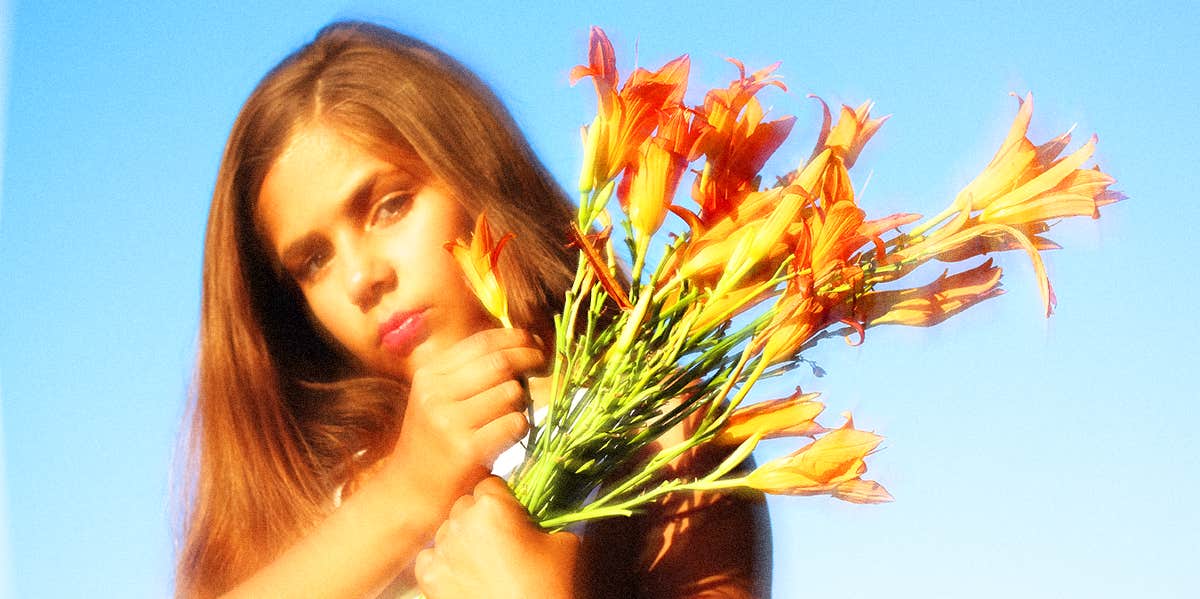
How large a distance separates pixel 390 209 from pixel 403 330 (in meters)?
0.06

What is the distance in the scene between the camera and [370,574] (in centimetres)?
42

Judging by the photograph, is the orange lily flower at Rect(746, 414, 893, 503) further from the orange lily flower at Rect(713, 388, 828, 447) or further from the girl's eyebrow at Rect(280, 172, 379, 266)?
the girl's eyebrow at Rect(280, 172, 379, 266)

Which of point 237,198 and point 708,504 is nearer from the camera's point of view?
point 708,504

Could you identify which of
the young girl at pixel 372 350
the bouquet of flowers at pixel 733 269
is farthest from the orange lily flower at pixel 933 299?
the young girl at pixel 372 350

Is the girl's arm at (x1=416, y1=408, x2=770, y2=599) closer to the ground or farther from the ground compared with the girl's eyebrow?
closer to the ground

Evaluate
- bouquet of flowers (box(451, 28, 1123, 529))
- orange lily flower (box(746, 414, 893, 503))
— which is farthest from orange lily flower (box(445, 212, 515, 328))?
orange lily flower (box(746, 414, 893, 503))

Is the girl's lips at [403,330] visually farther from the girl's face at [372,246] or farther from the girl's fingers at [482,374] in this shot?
the girl's fingers at [482,374]

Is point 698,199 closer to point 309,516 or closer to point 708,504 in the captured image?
point 708,504

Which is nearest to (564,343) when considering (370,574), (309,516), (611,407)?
(611,407)

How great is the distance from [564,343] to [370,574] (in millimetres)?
128

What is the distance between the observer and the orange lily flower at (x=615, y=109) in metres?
0.36

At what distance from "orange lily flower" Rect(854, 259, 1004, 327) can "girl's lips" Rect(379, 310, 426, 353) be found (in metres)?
0.24

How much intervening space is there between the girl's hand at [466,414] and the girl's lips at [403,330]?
4.4 inches

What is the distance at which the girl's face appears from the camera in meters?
0.52
